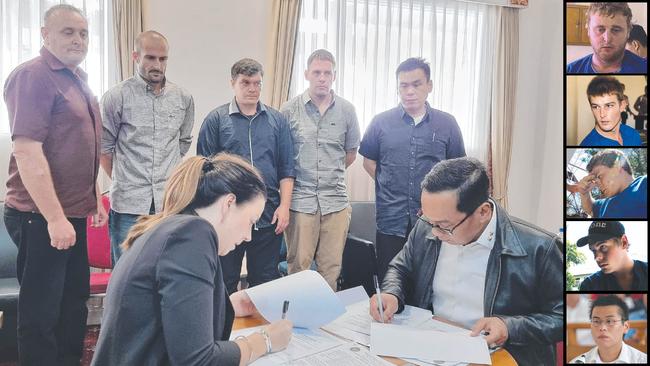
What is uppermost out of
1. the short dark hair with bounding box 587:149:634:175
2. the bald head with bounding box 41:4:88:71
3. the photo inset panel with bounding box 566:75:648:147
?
the bald head with bounding box 41:4:88:71

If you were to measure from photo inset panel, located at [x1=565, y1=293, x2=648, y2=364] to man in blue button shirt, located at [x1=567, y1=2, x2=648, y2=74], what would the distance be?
0.75 metres

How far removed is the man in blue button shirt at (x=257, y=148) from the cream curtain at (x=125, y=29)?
4.60 ft

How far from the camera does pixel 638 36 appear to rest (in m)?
2.00

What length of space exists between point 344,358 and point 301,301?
0.24 m

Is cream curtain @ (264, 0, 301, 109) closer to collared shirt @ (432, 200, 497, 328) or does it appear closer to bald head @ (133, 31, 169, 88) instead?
bald head @ (133, 31, 169, 88)

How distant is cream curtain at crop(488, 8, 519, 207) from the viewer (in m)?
4.97

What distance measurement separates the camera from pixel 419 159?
9.59 feet

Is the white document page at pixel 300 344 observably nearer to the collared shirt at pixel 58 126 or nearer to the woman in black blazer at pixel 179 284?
the woman in black blazer at pixel 179 284

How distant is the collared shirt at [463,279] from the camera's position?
173 cm

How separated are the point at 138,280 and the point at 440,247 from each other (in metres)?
1.04

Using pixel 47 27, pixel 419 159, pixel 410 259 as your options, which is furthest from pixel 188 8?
pixel 410 259

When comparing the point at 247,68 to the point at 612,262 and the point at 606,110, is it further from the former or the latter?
the point at 612,262

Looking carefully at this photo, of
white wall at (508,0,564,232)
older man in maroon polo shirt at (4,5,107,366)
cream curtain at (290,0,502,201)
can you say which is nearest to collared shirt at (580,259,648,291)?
older man in maroon polo shirt at (4,5,107,366)

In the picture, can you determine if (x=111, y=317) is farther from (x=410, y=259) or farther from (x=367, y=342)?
(x=410, y=259)
